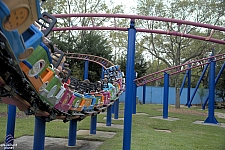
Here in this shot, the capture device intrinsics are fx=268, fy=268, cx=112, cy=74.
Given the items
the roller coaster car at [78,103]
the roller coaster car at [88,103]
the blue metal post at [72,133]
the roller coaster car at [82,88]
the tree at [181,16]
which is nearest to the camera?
the roller coaster car at [78,103]

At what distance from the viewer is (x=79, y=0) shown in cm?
2680

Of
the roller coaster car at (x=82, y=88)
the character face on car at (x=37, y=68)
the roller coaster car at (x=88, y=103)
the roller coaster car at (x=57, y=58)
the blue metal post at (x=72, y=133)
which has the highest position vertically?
the roller coaster car at (x=57, y=58)

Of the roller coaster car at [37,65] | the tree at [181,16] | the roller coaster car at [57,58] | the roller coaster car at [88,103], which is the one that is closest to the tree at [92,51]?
the tree at [181,16]

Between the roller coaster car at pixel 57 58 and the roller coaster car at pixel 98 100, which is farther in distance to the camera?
the roller coaster car at pixel 98 100

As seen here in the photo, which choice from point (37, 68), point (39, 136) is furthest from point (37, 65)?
point (39, 136)

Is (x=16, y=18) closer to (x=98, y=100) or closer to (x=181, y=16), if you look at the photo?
(x=98, y=100)

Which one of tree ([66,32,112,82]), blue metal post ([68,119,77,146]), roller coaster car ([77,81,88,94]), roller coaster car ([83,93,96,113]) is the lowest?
blue metal post ([68,119,77,146])

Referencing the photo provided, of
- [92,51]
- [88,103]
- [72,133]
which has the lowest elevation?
[72,133]

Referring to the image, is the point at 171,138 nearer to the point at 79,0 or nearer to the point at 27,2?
the point at 27,2

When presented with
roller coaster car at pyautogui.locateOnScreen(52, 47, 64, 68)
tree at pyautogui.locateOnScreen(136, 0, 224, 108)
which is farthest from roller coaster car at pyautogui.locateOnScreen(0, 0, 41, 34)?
tree at pyautogui.locateOnScreen(136, 0, 224, 108)

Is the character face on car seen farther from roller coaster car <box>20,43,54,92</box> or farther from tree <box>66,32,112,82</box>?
tree <box>66,32,112,82</box>

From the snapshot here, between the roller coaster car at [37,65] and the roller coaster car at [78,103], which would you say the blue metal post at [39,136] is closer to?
the roller coaster car at [78,103]

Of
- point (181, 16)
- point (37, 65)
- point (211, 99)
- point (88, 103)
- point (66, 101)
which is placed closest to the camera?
point (37, 65)

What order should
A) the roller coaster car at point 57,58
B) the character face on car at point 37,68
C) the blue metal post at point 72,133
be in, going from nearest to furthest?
the character face on car at point 37,68 < the roller coaster car at point 57,58 < the blue metal post at point 72,133
